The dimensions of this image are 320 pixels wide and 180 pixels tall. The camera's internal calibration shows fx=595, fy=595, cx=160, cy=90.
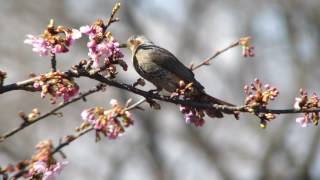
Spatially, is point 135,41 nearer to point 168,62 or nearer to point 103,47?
point 168,62

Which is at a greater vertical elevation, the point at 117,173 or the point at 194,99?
the point at 117,173

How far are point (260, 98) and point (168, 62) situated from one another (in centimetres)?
136

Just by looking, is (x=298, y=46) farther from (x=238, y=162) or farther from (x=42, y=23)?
(x=42, y=23)

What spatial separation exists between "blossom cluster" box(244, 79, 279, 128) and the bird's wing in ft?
3.19

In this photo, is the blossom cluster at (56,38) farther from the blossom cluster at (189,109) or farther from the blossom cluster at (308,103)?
the blossom cluster at (308,103)

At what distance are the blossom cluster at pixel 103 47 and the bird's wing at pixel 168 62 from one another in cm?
105

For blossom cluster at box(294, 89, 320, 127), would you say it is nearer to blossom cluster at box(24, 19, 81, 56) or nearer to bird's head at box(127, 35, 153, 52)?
blossom cluster at box(24, 19, 81, 56)


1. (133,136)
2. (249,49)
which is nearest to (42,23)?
(133,136)

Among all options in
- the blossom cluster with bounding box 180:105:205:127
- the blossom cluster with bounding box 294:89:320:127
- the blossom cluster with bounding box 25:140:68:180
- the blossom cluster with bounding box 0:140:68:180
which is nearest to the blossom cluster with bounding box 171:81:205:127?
the blossom cluster with bounding box 180:105:205:127

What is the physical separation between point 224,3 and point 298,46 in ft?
13.1

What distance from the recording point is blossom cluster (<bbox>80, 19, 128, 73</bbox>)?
2.44 m

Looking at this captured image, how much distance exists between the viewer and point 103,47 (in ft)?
8.08

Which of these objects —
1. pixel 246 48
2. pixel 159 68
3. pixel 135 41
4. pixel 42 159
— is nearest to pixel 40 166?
pixel 42 159

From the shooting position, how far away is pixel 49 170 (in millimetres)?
2285
